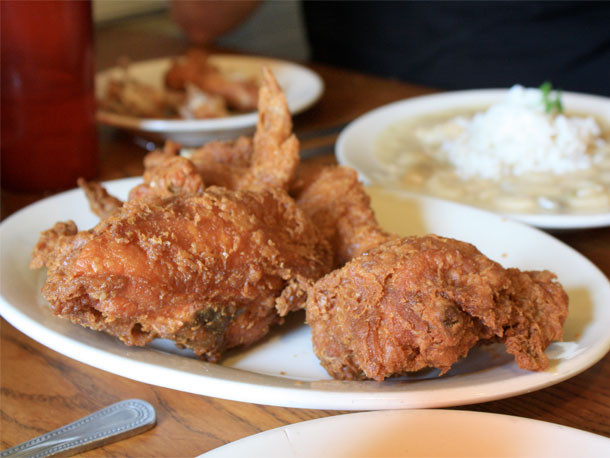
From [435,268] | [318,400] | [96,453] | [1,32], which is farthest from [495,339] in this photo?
[1,32]

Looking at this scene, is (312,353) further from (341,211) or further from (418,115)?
(418,115)

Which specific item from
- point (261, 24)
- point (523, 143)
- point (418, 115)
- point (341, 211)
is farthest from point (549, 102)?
point (261, 24)

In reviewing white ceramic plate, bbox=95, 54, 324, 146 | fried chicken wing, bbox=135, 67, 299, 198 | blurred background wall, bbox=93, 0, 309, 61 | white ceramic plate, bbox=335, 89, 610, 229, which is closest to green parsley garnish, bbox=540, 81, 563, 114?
white ceramic plate, bbox=335, 89, 610, 229

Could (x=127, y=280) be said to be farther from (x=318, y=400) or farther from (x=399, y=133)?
(x=399, y=133)

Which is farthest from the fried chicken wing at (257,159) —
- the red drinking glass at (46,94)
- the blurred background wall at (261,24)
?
the blurred background wall at (261,24)

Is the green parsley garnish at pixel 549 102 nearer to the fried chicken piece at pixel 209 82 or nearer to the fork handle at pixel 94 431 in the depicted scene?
the fried chicken piece at pixel 209 82

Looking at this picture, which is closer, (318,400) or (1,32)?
(318,400)
